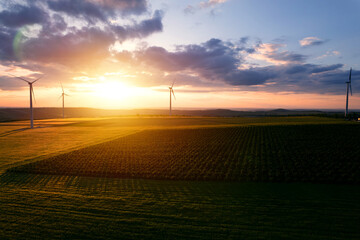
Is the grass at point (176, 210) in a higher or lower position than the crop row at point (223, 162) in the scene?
lower

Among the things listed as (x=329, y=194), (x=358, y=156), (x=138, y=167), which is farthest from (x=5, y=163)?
(x=358, y=156)

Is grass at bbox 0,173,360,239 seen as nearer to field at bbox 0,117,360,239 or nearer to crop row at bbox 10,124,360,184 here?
field at bbox 0,117,360,239

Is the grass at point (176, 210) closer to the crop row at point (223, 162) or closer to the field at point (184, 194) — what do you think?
the field at point (184, 194)

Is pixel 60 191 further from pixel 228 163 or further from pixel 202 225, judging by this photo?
pixel 228 163

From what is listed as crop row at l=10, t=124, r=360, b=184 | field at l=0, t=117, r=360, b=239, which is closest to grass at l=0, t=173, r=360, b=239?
field at l=0, t=117, r=360, b=239

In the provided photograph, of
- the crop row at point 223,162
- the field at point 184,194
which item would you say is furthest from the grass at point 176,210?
the crop row at point 223,162
